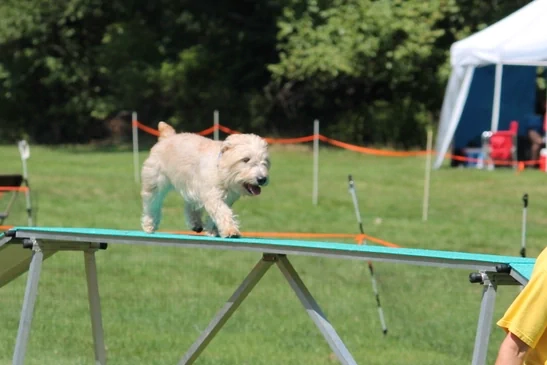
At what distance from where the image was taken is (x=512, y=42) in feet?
72.8

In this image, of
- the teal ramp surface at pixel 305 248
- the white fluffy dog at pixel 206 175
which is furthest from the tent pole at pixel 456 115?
the teal ramp surface at pixel 305 248

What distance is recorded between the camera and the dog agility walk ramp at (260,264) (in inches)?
203

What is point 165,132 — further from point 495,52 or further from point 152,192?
point 495,52

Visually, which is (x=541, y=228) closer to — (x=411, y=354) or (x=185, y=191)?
(x=411, y=354)

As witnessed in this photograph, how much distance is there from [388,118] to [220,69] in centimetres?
636

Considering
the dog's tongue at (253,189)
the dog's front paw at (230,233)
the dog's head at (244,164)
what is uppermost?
the dog's head at (244,164)

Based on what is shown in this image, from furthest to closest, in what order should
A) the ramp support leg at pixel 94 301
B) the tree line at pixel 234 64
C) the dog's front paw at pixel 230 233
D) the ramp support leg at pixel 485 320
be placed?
the tree line at pixel 234 64 → the ramp support leg at pixel 94 301 → the dog's front paw at pixel 230 233 → the ramp support leg at pixel 485 320


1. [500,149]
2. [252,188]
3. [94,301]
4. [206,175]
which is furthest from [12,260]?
[500,149]

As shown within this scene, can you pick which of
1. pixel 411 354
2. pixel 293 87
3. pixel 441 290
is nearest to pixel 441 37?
pixel 293 87

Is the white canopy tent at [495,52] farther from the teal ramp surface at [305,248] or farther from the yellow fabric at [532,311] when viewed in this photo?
the yellow fabric at [532,311]

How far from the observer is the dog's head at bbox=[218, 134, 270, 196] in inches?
251

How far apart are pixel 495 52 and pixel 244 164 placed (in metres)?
16.8

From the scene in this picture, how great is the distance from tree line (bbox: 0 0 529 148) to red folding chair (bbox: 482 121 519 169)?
27.0 ft

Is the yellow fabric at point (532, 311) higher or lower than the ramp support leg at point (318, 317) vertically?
higher
